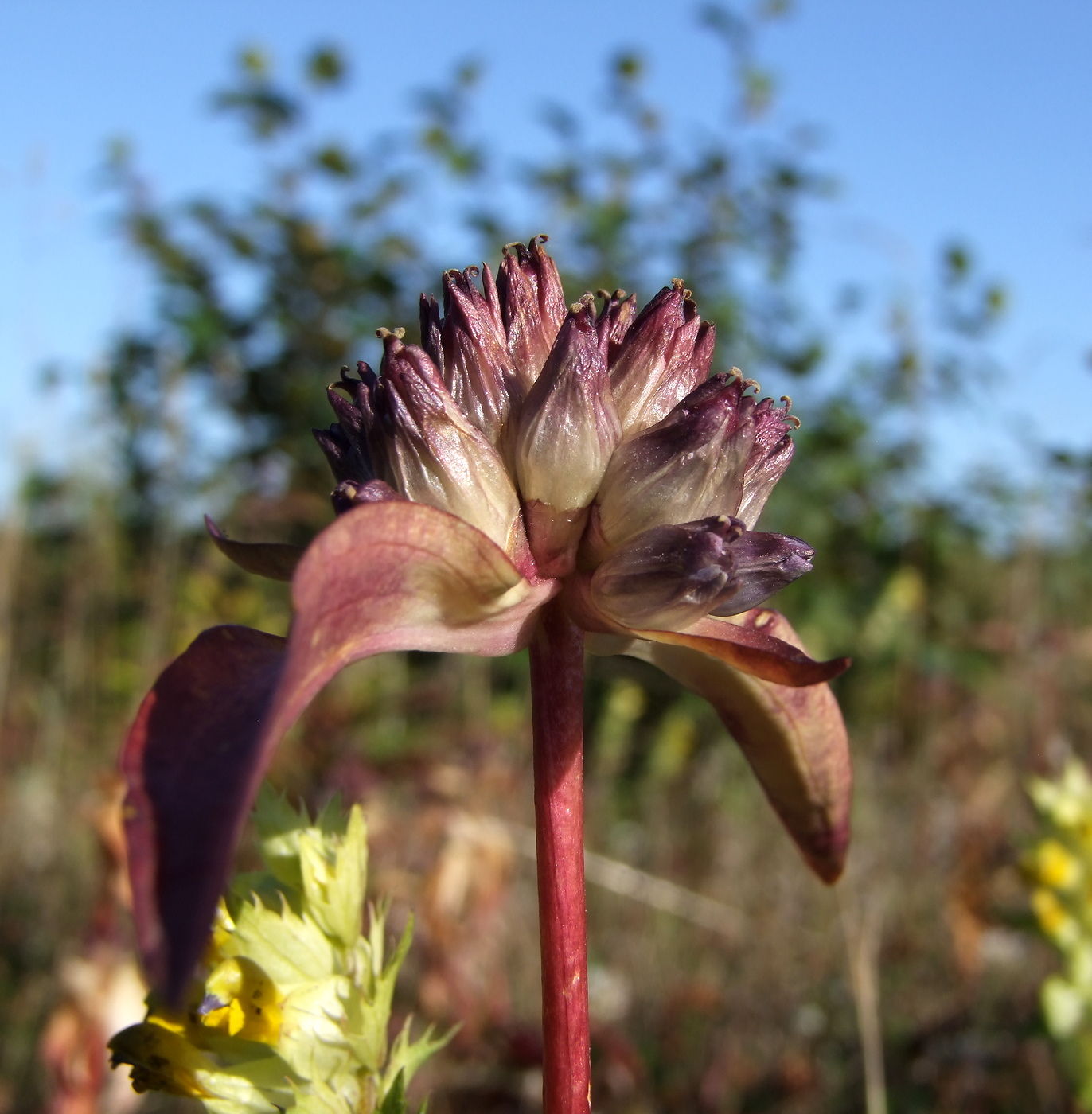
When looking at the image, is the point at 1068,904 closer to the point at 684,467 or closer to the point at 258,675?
the point at 684,467

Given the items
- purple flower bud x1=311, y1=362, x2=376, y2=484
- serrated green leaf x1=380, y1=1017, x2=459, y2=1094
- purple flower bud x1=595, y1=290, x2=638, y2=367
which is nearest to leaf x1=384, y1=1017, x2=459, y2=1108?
serrated green leaf x1=380, y1=1017, x2=459, y2=1094

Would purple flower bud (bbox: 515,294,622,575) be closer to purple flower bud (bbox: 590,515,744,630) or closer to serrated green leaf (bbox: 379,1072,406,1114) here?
purple flower bud (bbox: 590,515,744,630)

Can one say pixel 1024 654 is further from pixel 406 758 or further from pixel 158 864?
pixel 158 864

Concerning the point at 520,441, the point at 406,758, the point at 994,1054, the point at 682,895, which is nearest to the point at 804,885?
the point at 682,895

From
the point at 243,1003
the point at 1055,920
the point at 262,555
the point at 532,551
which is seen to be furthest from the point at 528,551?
the point at 1055,920

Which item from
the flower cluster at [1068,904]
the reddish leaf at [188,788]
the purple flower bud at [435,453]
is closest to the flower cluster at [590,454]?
the purple flower bud at [435,453]

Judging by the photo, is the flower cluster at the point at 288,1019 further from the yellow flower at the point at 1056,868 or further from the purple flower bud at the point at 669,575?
the yellow flower at the point at 1056,868

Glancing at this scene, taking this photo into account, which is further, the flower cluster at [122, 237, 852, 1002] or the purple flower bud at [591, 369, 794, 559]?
the purple flower bud at [591, 369, 794, 559]
